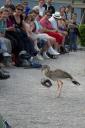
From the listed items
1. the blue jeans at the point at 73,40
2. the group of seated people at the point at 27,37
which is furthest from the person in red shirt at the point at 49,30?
the blue jeans at the point at 73,40

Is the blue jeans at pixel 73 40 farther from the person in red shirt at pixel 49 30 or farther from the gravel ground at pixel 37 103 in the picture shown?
the gravel ground at pixel 37 103

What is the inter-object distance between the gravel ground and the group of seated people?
2.80 feet

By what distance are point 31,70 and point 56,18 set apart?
718 centimetres

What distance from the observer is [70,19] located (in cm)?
2403

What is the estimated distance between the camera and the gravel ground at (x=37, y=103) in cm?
798

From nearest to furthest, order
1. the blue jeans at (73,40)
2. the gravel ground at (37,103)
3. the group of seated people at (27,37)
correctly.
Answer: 1. the gravel ground at (37,103)
2. the group of seated people at (27,37)
3. the blue jeans at (73,40)

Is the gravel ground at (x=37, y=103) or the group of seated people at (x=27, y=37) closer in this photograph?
the gravel ground at (x=37, y=103)

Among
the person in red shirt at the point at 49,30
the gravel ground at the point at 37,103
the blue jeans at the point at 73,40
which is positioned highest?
the gravel ground at the point at 37,103

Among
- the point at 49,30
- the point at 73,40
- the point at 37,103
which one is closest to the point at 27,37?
the point at 49,30

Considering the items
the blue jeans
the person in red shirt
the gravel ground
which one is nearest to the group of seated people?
the person in red shirt

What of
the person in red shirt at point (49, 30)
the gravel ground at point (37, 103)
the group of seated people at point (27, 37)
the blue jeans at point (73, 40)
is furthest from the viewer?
the blue jeans at point (73, 40)

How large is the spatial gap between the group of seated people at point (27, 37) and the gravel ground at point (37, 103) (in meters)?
0.85

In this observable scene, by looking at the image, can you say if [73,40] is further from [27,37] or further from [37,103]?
[37,103]

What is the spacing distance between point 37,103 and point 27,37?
6.95 metres
